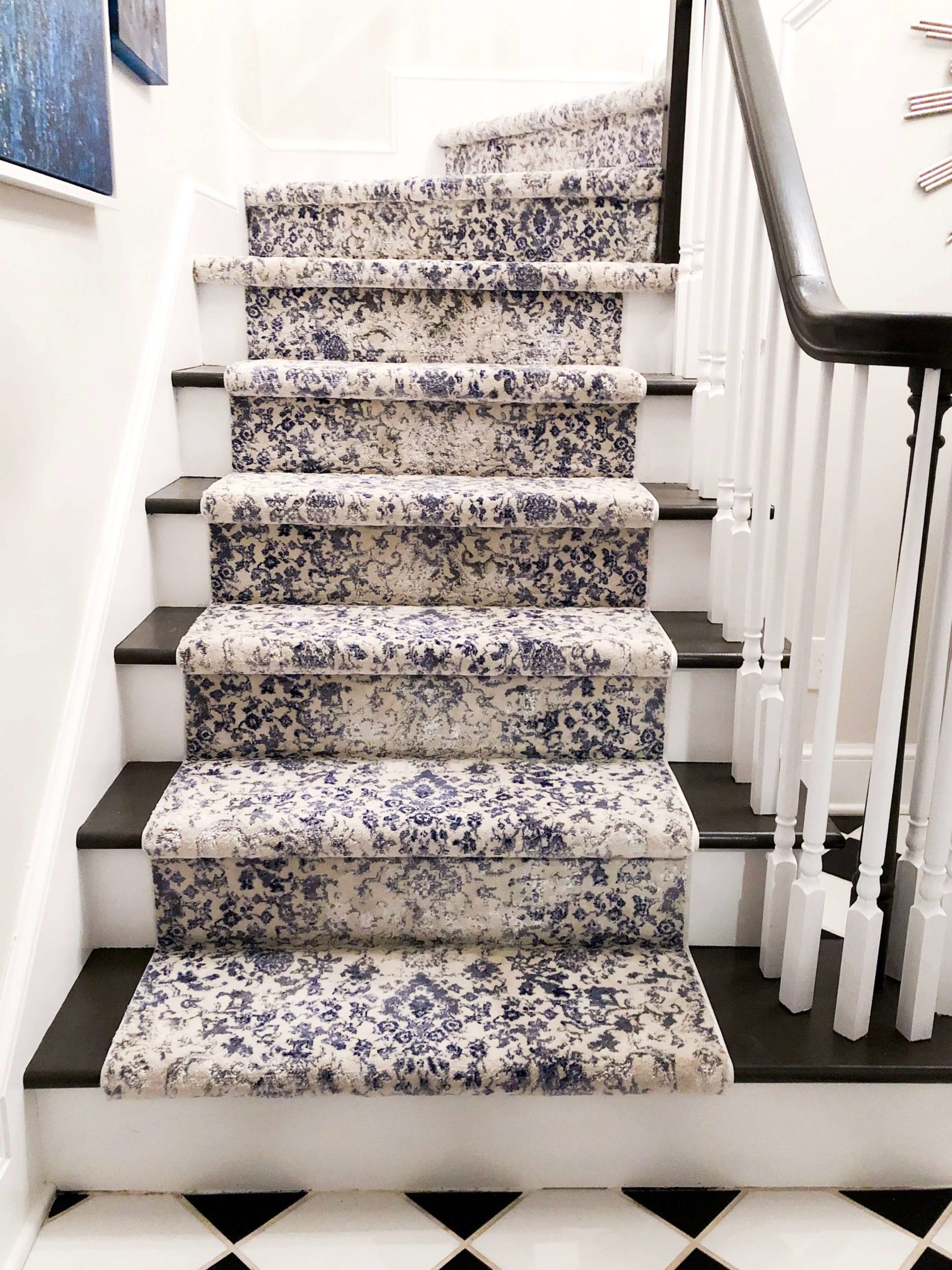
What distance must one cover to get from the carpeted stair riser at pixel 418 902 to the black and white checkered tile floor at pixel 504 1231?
32cm

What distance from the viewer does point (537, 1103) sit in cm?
125

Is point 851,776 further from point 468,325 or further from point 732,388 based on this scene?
point 468,325

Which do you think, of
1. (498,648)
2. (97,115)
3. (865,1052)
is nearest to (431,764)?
(498,648)

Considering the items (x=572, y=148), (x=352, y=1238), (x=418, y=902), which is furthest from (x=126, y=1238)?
(x=572, y=148)

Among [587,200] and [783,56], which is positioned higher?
[783,56]

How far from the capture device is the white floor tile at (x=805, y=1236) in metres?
1.18

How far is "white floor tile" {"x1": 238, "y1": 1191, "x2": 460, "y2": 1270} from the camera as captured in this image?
1.17 m

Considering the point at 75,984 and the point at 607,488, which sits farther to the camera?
the point at 607,488

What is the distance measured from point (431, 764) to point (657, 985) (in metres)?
0.46

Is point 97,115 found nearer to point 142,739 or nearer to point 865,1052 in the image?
point 142,739

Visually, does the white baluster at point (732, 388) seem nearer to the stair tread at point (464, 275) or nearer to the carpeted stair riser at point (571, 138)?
the stair tread at point (464, 275)

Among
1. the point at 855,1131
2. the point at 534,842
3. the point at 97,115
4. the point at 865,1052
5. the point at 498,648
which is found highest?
the point at 97,115

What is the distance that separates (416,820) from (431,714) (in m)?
0.23

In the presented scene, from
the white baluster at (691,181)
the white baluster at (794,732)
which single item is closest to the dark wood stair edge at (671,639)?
the white baluster at (794,732)
